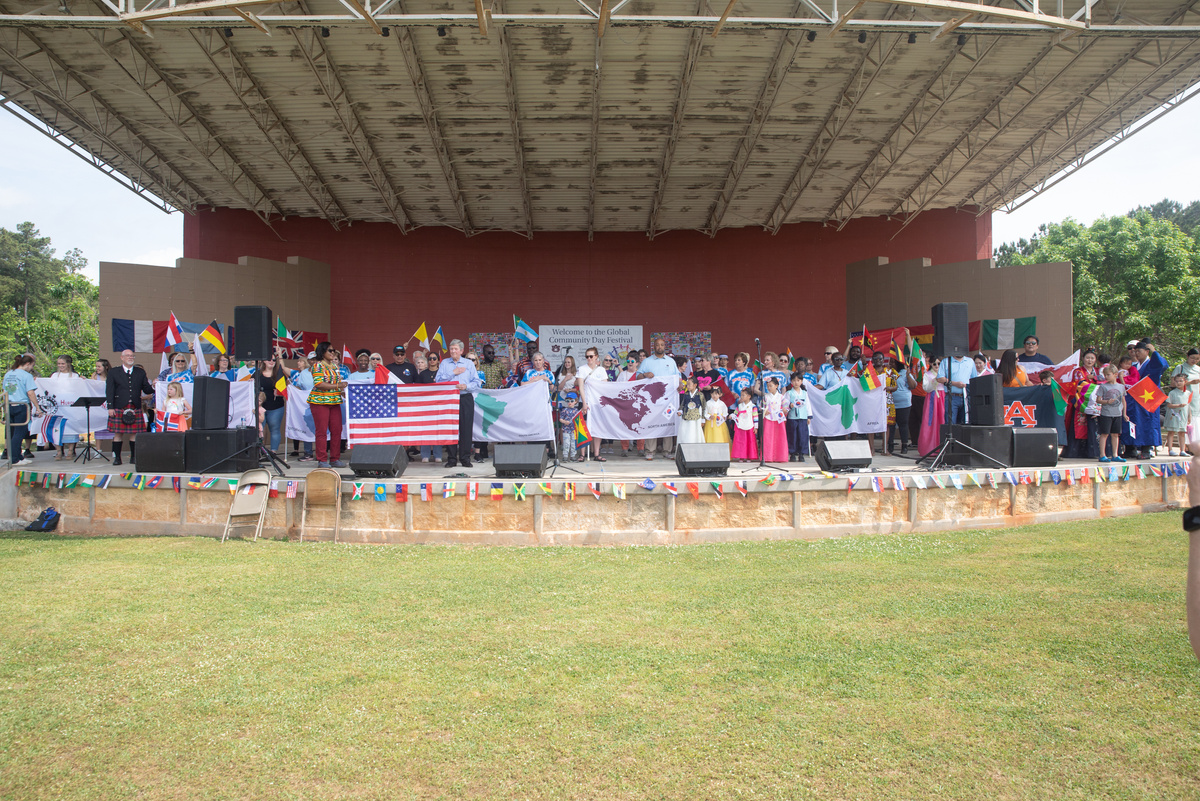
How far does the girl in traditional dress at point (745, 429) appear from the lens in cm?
934

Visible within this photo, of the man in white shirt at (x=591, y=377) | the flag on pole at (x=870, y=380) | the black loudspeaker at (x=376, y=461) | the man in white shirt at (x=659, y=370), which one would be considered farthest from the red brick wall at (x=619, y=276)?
the black loudspeaker at (x=376, y=461)

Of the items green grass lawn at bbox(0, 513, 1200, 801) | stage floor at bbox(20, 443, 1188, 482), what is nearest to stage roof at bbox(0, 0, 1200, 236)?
stage floor at bbox(20, 443, 1188, 482)

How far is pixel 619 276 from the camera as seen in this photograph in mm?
18266

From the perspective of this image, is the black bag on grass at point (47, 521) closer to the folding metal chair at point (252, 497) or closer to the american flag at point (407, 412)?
the folding metal chair at point (252, 497)

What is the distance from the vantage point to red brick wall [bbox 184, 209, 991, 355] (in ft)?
58.7

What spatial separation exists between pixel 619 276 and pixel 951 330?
425 inches

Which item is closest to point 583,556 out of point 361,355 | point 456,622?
point 456,622

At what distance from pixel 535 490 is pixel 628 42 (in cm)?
792

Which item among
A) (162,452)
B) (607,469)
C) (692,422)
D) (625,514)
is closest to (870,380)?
(692,422)

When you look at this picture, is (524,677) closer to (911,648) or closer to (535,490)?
(911,648)

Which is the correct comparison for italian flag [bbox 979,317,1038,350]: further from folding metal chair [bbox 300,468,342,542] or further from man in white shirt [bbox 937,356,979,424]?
folding metal chair [bbox 300,468,342,542]

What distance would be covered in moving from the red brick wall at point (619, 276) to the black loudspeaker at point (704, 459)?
1091 cm

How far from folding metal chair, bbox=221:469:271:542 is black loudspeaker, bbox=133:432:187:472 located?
3.28 feet

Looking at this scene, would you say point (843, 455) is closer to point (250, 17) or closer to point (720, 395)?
point (720, 395)
